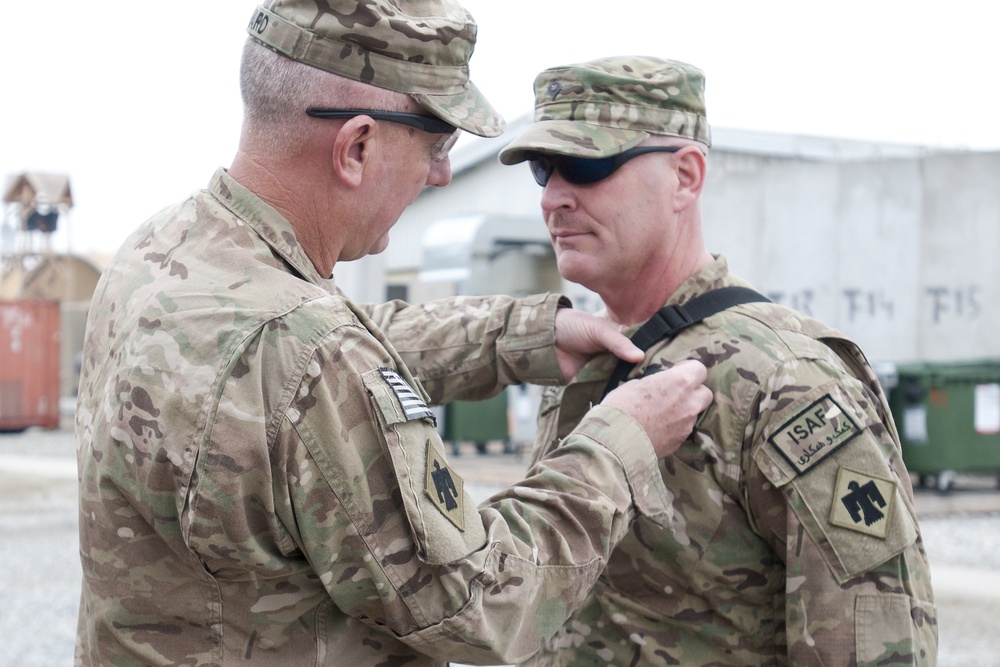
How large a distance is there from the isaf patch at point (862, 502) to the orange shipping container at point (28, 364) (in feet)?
58.2

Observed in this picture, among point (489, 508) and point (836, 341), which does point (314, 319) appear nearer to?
point (489, 508)

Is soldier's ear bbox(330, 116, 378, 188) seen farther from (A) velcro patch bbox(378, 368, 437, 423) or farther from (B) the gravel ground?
(B) the gravel ground

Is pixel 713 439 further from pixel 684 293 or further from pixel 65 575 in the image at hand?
pixel 65 575

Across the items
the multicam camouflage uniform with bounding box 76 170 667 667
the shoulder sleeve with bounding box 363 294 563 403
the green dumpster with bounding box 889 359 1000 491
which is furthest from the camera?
the green dumpster with bounding box 889 359 1000 491

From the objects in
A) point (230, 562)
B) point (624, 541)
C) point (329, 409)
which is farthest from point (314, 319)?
point (624, 541)

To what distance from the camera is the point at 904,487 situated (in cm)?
222

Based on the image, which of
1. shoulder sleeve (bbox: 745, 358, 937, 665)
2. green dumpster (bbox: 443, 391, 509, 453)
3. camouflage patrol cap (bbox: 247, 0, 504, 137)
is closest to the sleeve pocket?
Result: shoulder sleeve (bbox: 745, 358, 937, 665)

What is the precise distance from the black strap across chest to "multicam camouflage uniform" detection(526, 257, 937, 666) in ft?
0.09

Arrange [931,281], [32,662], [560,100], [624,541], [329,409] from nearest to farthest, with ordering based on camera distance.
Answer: [329,409]
[624,541]
[560,100]
[32,662]
[931,281]

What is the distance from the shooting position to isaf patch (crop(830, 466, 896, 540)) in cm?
208

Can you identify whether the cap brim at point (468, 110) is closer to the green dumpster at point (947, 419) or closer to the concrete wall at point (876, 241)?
the green dumpster at point (947, 419)

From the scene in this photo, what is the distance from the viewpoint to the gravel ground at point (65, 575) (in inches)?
236

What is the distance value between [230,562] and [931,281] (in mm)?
12484

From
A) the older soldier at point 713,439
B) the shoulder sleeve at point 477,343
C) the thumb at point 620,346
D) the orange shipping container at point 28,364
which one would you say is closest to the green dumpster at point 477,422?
the orange shipping container at point 28,364
